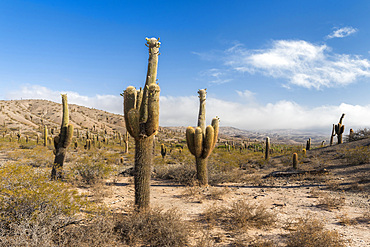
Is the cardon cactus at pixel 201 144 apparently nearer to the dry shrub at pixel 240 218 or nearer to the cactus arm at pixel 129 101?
the dry shrub at pixel 240 218

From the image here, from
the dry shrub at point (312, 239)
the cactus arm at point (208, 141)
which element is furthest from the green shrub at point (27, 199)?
the cactus arm at point (208, 141)

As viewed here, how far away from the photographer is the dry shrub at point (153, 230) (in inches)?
183

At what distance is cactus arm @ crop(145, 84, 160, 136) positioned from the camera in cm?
639

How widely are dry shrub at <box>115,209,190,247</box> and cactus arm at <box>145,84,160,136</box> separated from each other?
2.39 m

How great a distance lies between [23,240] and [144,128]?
3696 millimetres

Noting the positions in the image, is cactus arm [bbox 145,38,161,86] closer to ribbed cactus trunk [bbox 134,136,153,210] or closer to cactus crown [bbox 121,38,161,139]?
cactus crown [bbox 121,38,161,139]

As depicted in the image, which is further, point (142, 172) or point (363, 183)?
point (363, 183)

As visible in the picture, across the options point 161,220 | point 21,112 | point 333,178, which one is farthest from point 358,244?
point 21,112

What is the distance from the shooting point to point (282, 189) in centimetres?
1073

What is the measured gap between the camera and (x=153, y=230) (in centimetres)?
502

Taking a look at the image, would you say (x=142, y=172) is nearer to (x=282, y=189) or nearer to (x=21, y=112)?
(x=282, y=189)

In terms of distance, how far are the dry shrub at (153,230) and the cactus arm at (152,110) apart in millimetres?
2393

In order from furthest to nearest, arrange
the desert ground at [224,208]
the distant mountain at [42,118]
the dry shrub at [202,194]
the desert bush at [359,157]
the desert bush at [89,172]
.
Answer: the distant mountain at [42,118] → the desert bush at [359,157] → the desert bush at [89,172] → the dry shrub at [202,194] → the desert ground at [224,208]

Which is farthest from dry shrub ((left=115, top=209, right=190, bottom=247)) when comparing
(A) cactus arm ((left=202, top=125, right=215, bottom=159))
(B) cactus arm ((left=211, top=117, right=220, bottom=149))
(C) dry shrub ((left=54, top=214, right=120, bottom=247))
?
(B) cactus arm ((left=211, top=117, right=220, bottom=149))
